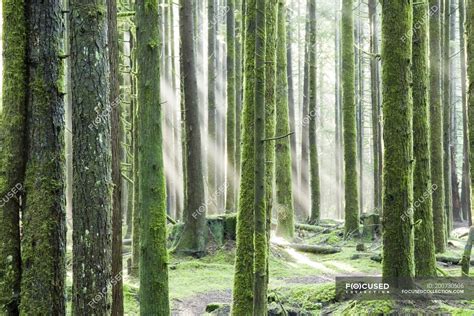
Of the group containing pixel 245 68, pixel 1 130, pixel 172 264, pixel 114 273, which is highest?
pixel 245 68

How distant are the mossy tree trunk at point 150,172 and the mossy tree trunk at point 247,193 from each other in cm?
99

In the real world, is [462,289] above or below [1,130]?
below

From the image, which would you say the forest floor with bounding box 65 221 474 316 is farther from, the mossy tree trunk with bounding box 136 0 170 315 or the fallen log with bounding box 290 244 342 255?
the mossy tree trunk with bounding box 136 0 170 315

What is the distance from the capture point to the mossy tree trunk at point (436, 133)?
38.7 feet

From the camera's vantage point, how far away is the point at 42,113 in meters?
5.01

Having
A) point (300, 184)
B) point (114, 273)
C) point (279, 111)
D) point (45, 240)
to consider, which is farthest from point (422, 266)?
point (300, 184)

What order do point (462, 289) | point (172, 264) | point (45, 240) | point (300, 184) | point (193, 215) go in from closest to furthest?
point (45, 240), point (462, 289), point (172, 264), point (193, 215), point (300, 184)

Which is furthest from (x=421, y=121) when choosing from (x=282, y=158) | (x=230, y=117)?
(x=230, y=117)

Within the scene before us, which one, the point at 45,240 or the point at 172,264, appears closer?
the point at 45,240

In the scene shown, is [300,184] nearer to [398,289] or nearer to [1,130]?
[398,289]

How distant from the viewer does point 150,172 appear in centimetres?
639

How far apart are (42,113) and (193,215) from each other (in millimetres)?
8460

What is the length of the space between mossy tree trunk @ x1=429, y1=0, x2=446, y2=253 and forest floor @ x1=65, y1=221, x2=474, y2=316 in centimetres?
80

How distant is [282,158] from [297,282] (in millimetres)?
5388
